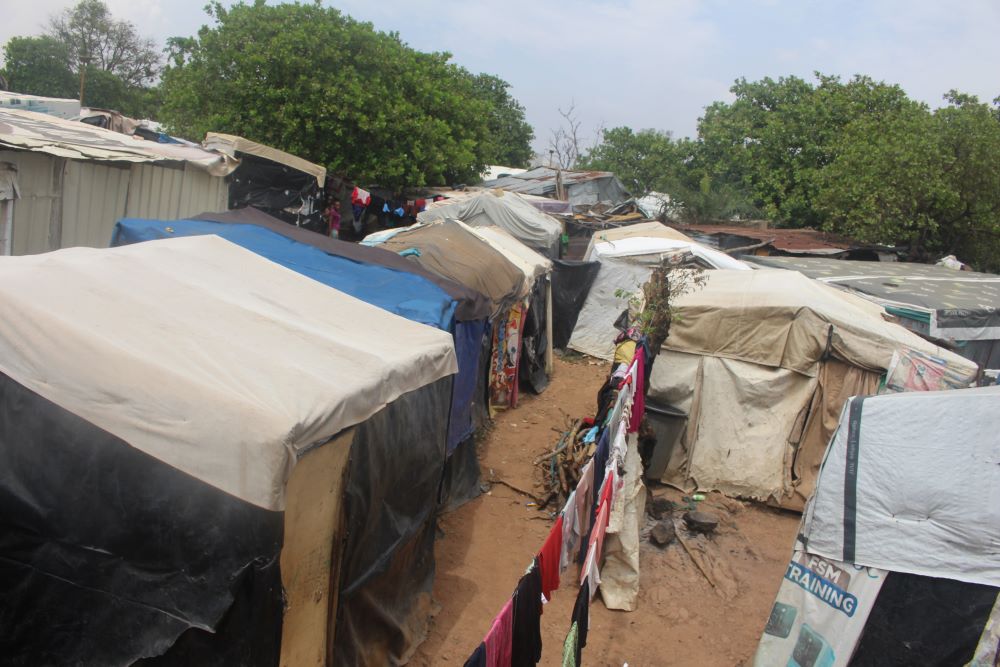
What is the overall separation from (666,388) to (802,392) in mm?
1546

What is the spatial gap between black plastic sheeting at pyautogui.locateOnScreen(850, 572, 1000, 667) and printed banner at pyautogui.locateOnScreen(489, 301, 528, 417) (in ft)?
21.5

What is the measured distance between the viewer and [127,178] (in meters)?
9.12

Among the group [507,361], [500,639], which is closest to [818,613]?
[500,639]

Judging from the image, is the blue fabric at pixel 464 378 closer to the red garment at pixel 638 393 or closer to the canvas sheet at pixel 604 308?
the red garment at pixel 638 393

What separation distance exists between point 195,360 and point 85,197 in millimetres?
6175

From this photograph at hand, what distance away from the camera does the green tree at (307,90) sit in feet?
60.3

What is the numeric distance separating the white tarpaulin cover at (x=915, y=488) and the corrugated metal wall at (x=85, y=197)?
784 cm

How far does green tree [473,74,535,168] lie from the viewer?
38991mm

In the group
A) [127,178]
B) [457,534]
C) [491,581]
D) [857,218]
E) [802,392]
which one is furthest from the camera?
[857,218]

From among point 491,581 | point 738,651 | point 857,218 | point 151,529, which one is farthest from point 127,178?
point 857,218

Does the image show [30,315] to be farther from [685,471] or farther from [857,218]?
[857,218]

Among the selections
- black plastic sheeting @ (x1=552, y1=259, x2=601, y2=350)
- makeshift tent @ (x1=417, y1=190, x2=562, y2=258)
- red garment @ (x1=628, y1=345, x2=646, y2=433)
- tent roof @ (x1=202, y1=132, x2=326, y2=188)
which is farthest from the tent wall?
tent roof @ (x1=202, y1=132, x2=326, y2=188)

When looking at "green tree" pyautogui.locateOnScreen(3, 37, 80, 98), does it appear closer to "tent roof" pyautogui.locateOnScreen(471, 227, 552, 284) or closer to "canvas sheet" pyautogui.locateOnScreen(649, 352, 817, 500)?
"tent roof" pyautogui.locateOnScreen(471, 227, 552, 284)

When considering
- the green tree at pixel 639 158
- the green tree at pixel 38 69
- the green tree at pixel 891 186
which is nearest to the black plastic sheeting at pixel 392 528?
the green tree at pixel 891 186
